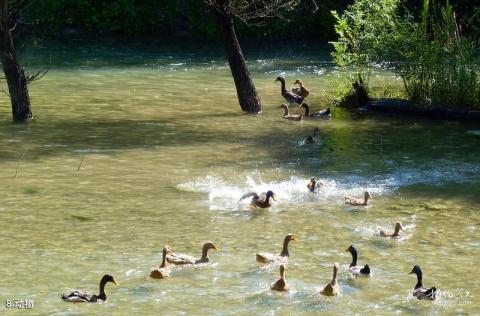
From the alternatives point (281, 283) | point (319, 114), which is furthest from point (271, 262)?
point (319, 114)

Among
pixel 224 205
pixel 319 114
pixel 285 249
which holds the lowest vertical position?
pixel 285 249

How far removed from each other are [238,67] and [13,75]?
207 inches

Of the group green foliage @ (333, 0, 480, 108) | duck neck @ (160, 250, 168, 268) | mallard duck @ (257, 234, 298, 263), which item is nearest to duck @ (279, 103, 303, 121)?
green foliage @ (333, 0, 480, 108)

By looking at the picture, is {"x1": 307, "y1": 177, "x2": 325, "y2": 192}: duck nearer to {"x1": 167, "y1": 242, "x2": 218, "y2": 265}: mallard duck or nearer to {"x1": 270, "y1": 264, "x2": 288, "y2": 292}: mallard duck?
{"x1": 167, "y1": 242, "x2": 218, "y2": 265}: mallard duck

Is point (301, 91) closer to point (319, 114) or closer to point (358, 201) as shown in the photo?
point (319, 114)

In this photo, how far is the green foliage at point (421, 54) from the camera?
2317cm

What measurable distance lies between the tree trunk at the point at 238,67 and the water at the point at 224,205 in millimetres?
696

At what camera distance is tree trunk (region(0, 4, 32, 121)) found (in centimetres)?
2238

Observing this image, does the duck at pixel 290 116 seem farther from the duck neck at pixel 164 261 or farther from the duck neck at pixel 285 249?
the duck neck at pixel 164 261

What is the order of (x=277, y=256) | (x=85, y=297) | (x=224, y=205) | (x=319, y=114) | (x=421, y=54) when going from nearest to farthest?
(x=85, y=297) < (x=277, y=256) < (x=224, y=205) < (x=421, y=54) < (x=319, y=114)

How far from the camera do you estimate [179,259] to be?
12875 millimetres

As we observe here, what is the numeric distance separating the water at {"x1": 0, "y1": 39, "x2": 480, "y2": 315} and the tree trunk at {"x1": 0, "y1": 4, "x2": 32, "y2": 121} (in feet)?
1.46

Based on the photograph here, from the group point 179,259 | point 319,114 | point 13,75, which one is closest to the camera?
point 179,259

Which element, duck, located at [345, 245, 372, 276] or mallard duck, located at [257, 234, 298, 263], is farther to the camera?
mallard duck, located at [257, 234, 298, 263]
